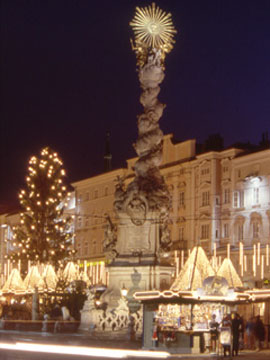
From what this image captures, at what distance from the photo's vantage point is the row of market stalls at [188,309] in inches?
1062

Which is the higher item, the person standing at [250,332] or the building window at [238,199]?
the building window at [238,199]

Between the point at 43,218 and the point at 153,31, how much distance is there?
2351cm

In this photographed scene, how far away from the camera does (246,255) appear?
65.6 m

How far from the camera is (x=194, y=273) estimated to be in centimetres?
2900

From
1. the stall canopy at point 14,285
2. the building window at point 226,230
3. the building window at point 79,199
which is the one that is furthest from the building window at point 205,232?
the stall canopy at point 14,285

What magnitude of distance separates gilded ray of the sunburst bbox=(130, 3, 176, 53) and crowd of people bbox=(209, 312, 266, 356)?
1584 centimetres

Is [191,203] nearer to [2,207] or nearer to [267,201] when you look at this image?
[267,201]

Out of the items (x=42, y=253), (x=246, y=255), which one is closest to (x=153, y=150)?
(x=42, y=253)

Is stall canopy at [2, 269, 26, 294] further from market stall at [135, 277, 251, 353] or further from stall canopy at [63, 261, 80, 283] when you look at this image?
market stall at [135, 277, 251, 353]

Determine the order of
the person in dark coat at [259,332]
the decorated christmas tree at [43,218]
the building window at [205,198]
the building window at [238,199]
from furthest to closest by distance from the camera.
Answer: the building window at [205,198], the building window at [238,199], the decorated christmas tree at [43,218], the person in dark coat at [259,332]

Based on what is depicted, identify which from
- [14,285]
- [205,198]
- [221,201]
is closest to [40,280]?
[14,285]

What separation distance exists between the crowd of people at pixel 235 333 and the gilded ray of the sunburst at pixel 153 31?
15.8 m

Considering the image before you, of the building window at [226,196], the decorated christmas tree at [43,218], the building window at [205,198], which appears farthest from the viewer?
the building window at [205,198]

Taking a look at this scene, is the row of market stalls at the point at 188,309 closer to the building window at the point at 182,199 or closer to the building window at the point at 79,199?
the building window at the point at 182,199
